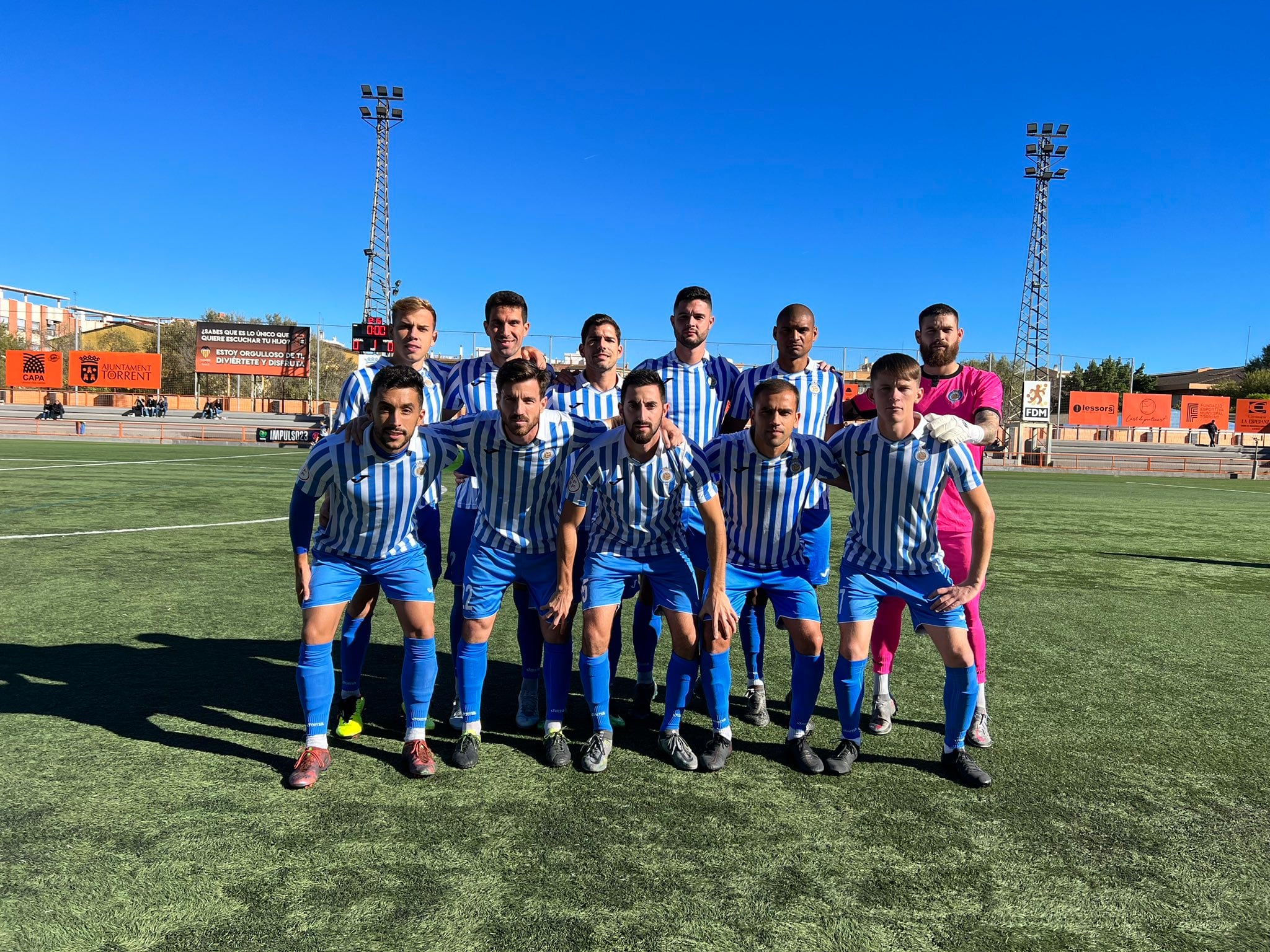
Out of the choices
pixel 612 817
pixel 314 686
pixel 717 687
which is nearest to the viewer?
pixel 612 817

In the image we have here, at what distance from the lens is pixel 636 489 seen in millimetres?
3789

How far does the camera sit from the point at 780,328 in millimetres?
4461

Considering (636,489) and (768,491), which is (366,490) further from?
(768,491)

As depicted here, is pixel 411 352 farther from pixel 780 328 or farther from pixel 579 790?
pixel 579 790

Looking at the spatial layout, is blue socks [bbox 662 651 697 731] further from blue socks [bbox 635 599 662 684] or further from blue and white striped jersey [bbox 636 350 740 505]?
blue and white striped jersey [bbox 636 350 740 505]

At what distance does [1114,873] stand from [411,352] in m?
3.84

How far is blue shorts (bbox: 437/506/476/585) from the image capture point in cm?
444

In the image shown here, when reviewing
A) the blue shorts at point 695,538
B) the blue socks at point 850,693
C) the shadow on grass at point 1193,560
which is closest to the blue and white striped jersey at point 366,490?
the blue shorts at point 695,538

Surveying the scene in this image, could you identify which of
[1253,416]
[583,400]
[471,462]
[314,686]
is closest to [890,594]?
[583,400]

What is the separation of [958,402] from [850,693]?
5.38 ft

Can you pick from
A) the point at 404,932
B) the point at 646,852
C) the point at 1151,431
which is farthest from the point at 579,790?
the point at 1151,431

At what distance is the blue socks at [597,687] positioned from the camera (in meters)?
3.82

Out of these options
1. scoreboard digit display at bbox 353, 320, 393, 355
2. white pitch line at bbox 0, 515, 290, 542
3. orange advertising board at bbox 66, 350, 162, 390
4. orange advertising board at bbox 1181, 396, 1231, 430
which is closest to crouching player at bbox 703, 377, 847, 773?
white pitch line at bbox 0, 515, 290, 542

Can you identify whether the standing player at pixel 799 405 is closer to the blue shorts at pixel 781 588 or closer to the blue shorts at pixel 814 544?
the blue shorts at pixel 814 544
